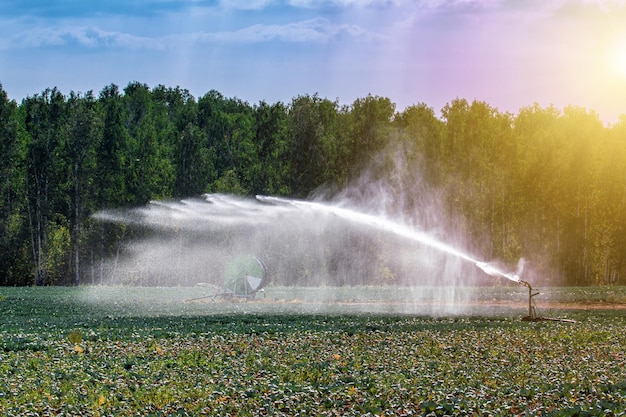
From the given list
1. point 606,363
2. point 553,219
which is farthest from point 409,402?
point 553,219

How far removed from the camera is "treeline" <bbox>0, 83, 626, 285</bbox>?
91062 millimetres

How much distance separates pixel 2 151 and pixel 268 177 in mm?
25736

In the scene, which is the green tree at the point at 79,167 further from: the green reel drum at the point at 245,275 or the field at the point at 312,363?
the field at the point at 312,363

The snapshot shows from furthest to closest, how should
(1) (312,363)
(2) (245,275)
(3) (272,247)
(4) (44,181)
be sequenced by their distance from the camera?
(3) (272,247), (4) (44,181), (2) (245,275), (1) (312,363)

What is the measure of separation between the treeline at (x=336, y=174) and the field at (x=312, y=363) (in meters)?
48.2

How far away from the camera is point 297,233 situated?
9375cm

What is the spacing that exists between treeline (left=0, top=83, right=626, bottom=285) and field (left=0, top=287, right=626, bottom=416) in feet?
Result: 158

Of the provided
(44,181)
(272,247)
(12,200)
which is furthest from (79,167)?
(272,247)

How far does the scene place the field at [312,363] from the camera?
19.4m

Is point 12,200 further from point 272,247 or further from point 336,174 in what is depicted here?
point 336,174

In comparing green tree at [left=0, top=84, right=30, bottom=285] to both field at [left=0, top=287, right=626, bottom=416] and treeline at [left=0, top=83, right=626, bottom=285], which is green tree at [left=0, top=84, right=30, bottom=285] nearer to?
treeline at [left=0, top=83, right=626, bottom=285]

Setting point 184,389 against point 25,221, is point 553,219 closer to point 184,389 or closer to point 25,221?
point 25,221

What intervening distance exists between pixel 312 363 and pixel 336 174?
7051cm

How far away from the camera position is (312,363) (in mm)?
25000
